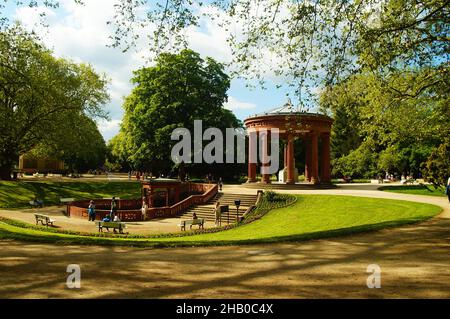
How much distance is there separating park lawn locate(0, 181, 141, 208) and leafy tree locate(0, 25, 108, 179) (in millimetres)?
3250

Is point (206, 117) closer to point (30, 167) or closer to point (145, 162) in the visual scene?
point (145, 162)

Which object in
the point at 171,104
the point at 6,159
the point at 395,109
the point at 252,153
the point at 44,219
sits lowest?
the point at 44,219

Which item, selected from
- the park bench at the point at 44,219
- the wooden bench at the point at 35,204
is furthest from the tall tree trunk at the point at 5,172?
the park bench at the point at 44,219

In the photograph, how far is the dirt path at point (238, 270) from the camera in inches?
251

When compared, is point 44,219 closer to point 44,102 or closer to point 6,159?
point 44,102

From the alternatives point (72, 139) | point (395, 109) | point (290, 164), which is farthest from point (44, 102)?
point (395, 109)

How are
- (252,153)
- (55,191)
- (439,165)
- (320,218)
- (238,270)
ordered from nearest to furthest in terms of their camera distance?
(238,270), (439,165), (320,218), (252,153), (55,191)

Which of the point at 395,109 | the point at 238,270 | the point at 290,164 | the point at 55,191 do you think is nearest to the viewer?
the point at 238,270

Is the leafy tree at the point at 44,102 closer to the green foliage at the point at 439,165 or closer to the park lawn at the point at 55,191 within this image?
the park lawn at the point at 55,191

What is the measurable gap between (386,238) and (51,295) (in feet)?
32.9

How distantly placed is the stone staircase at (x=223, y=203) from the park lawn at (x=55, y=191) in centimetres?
1219

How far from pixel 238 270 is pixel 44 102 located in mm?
31065

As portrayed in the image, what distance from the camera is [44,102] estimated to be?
33500mm

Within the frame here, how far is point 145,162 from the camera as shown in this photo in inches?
1810
